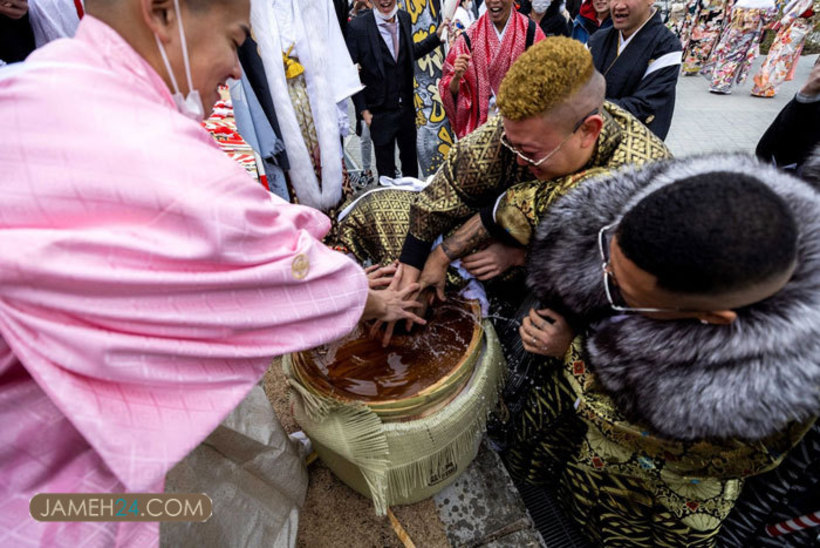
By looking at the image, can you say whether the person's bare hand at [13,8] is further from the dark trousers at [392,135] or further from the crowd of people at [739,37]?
the crowd of people at [739,37]

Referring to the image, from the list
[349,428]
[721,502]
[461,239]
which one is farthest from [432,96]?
[721,502]

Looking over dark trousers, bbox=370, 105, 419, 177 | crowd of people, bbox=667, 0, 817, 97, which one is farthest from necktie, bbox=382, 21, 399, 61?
crowd of people, bbox=667, 0, 817, 97

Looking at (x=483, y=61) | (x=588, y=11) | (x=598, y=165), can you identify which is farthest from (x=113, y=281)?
(x=588, y=11)

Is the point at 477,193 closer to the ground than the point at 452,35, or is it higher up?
closer to the ground

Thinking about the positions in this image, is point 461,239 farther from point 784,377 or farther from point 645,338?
point 784,377

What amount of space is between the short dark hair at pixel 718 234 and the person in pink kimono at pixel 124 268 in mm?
816

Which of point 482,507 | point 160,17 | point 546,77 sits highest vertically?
point 160,17

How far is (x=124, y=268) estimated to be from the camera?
0.81 metres

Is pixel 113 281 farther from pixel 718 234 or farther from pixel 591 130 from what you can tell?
pixel 591 130

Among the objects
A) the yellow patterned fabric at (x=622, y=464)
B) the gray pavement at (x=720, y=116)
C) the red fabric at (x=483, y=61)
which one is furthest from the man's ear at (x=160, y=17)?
the gray pavement at (x=720, y=116)

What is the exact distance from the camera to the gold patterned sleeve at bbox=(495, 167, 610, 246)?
1.54 m

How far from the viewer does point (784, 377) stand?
3.16ft

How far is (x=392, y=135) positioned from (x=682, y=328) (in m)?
3.63

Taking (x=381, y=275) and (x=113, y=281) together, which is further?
(x=381, y=275)
